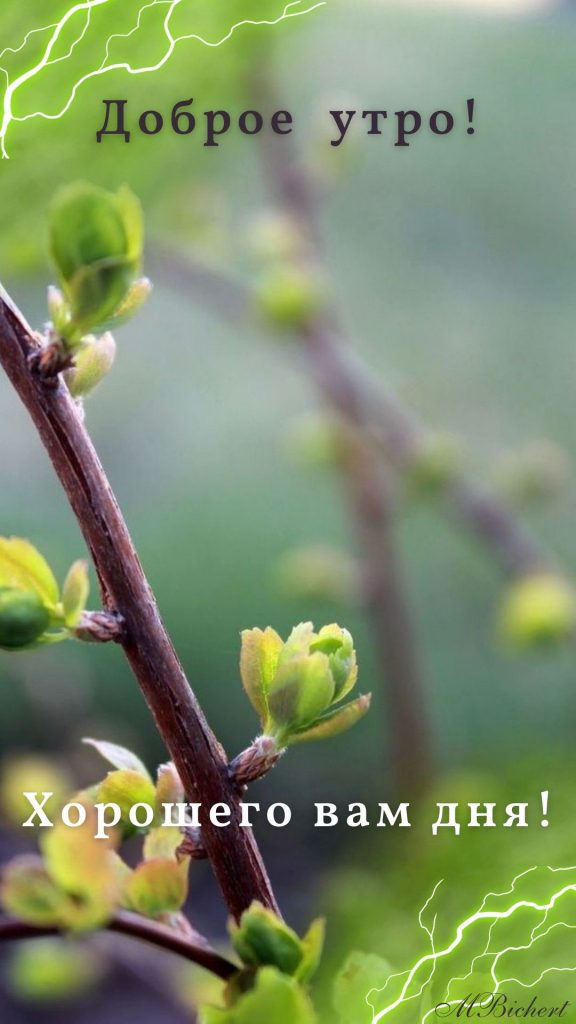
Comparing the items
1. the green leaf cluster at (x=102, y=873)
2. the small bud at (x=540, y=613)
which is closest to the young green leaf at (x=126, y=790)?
the green leaf cluster at (x=102, y=873)

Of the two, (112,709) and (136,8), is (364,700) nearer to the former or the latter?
(136,8)

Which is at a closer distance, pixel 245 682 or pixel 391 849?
pixel 245 682

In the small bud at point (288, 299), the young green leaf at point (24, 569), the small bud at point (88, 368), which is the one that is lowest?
the young green leaf at point (24, 569)

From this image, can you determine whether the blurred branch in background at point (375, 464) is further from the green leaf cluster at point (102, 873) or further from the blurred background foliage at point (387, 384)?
the green leaf cluster at point (102, 873)

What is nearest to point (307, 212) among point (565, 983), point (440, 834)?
point (440, 834)

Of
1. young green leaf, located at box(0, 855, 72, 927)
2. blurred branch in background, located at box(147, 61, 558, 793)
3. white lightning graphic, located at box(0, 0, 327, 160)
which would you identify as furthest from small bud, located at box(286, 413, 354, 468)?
young green leaf, located at box(0, 855, 72, 927)

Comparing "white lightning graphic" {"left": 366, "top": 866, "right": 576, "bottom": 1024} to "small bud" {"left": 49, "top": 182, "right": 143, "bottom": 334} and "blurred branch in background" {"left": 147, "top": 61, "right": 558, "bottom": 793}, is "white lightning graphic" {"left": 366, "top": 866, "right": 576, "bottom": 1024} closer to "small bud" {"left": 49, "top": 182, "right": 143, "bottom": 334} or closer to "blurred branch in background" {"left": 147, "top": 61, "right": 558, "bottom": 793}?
"small bud" {"left": 49, "top": 182, "right": 143, "bottom": 334}
